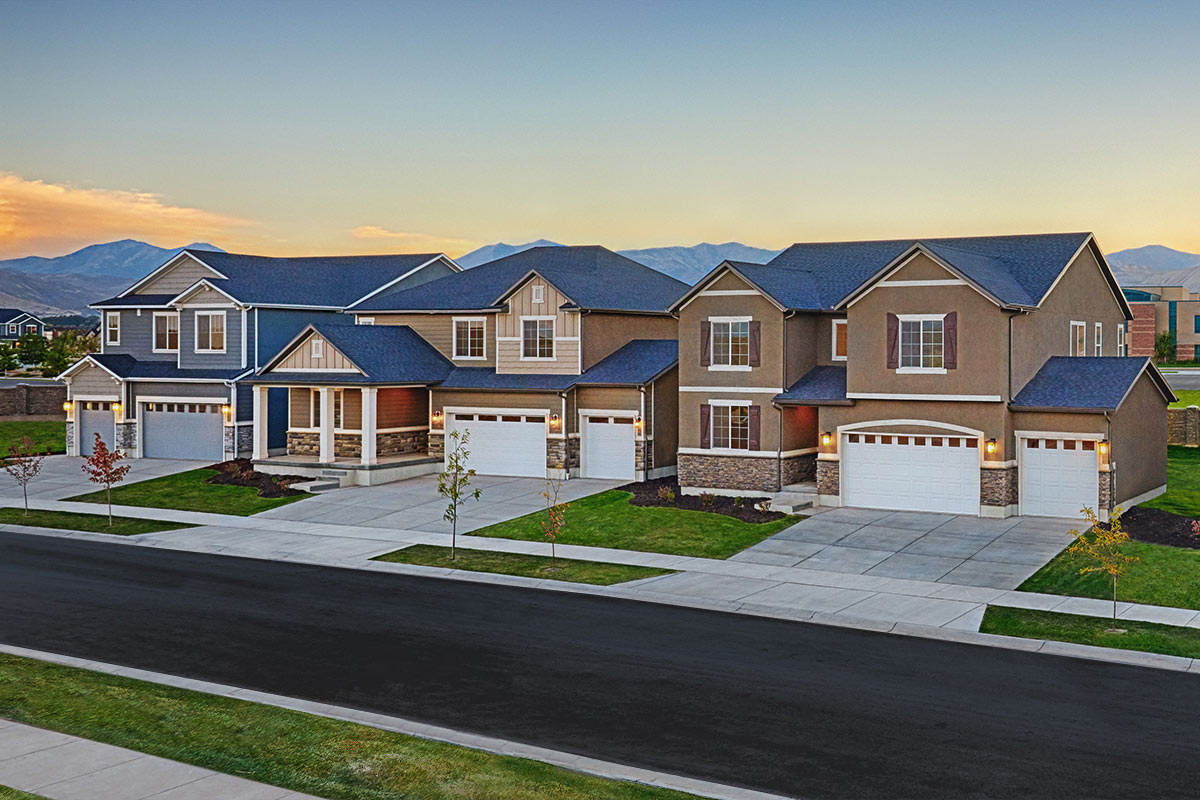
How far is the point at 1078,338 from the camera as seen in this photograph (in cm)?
3378

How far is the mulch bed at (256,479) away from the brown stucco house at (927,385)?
41.8ft

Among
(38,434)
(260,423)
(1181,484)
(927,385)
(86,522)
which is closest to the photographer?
(927,385)

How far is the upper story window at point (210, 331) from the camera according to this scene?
146 feet

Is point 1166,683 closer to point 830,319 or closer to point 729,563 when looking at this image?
point 729,563

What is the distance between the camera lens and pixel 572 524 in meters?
30.3

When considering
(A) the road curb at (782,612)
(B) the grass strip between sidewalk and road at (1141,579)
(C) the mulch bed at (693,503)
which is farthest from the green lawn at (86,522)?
(B) the grass strip between sidewalk and road at (1141,579)

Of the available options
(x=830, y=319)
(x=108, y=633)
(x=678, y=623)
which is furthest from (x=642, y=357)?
(x=108, y=633)

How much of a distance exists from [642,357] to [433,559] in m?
14.3

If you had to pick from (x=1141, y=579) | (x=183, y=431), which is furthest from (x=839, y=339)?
(x=183, y=431)

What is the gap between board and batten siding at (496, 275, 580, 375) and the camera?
38.9 m

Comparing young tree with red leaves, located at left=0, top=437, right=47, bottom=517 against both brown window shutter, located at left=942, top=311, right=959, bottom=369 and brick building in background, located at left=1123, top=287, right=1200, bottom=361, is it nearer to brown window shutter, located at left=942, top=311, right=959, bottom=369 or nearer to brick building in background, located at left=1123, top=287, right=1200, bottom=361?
brown window shutter, located at left=942, top=311, right=959, bottom=369

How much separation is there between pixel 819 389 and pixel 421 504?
12.0 meters

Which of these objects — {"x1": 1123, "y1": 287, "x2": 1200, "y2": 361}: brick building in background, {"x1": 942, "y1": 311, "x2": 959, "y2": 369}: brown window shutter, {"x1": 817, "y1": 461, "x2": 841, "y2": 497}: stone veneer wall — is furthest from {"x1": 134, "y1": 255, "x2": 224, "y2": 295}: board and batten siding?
{"x1": 1123, "y1": 287, "x2": 1200, "y2": 361}: brick building in background

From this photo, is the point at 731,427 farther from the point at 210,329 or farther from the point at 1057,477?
the point at 210,329
